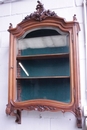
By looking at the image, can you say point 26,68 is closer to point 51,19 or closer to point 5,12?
point 51,19

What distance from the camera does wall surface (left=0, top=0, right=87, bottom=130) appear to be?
1.56m

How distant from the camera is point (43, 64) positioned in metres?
→ 1.61

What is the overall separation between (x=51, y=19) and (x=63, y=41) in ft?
0.66

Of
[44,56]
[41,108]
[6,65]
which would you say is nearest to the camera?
[41,108]

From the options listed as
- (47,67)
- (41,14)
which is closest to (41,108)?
(47,67)

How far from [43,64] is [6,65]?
38 centimetres

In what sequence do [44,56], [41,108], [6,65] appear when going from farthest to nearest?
[6,65] → [44,56] → [41,108]

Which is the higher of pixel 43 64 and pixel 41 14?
pixel 41 14

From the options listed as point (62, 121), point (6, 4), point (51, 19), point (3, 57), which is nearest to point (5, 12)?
point (6, 4)

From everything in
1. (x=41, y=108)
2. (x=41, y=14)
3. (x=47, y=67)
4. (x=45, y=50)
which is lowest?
(x=41, y=108)

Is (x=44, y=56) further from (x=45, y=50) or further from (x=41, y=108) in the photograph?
(x=41, y=108)

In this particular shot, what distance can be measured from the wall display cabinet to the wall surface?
88mm

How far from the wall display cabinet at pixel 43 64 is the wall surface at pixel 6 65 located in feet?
0.29

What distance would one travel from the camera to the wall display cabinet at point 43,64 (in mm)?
1453
